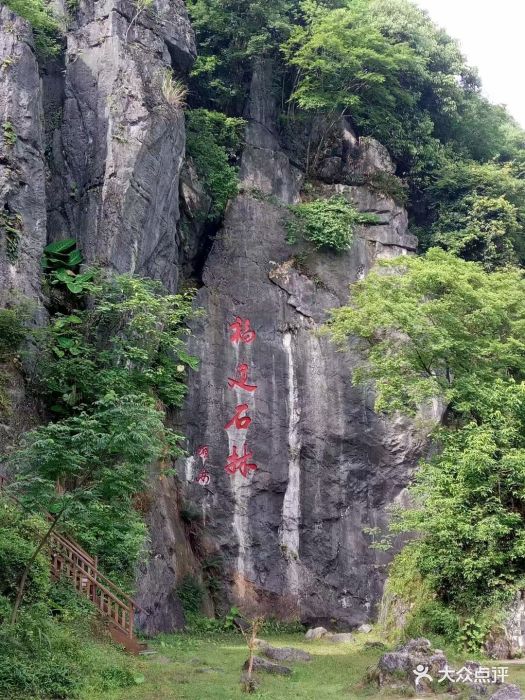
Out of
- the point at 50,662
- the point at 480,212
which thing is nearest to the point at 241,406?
A: the point at 480,212

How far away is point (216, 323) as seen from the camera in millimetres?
15562

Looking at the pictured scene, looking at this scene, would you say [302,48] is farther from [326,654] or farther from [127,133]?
[326,654]

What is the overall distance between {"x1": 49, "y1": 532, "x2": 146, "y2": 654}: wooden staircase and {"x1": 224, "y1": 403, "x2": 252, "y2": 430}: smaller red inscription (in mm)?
5742

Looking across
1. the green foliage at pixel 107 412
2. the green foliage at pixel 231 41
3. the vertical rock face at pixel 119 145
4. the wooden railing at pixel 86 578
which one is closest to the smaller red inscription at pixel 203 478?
the green foliage at pixel 107 412

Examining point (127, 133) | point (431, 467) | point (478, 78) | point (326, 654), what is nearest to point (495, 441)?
point (431, 467)

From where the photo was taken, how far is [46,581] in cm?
805

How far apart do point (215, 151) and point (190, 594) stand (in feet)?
31.6

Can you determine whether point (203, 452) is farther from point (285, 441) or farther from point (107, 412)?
point (107, 412)

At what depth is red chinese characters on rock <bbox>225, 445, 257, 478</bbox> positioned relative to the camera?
1459 cm

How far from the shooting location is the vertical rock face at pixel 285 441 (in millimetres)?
14281

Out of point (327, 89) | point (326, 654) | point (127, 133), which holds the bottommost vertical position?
point (326, 654)

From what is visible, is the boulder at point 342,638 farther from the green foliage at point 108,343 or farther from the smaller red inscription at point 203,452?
the green foliage at point 108,343

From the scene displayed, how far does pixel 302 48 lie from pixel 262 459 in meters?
9.57

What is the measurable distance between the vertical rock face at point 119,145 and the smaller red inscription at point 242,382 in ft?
7.48
